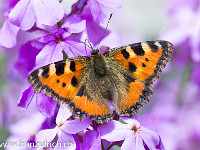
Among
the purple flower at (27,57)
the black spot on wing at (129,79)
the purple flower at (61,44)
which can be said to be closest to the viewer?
the purple flower at (61,44)

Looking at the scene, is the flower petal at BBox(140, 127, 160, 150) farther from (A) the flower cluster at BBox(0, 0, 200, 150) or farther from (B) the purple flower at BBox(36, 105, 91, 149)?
Result: (B) the purple flower at BBox(36, 105, 91, 149)

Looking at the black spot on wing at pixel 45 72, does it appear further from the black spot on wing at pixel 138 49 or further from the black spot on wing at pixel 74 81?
the black spot on wing at pixel 138 49

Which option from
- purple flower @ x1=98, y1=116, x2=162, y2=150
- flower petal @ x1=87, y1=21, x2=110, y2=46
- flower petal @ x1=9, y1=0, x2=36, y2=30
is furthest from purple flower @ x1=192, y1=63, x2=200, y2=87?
flower petal @ x1=9, y1=0, x2=36, y2=30

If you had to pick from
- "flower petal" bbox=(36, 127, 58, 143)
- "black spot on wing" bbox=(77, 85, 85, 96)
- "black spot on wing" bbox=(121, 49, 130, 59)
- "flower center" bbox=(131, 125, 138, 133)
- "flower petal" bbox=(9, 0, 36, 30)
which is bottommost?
"flower petal" bbox=(36, 127, 58, 143)

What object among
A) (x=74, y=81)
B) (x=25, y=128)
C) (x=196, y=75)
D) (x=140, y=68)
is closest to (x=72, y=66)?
(x=74, y=81)

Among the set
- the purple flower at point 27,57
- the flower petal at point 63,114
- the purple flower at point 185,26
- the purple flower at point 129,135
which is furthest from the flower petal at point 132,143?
the purple flower at point 185,26

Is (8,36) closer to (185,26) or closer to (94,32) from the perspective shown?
(94,32)

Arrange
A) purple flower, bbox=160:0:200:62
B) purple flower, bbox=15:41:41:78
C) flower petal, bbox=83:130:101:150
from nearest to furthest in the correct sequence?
1. flower petal, bbox=83:130:101:150
2. purple flower, bbox=15:41:41:78
3. purple flower, bbox=160:0:200:62
